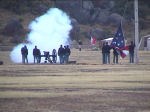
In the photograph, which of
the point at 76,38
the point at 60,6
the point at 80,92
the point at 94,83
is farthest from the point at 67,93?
the point at 60,6

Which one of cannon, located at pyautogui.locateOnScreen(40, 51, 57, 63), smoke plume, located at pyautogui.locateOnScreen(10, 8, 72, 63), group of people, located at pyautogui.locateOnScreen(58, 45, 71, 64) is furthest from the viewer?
smoke plume, located at pyautogui.locateOnScreen(10, 8, 72, 63)

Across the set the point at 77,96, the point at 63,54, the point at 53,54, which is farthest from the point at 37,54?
the point at 77,96

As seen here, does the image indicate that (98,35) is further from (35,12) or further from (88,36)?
(35,12)

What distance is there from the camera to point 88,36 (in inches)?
4811

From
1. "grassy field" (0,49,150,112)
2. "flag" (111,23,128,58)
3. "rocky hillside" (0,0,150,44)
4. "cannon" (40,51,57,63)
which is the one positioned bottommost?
"grassy field" (0,49,150,112)

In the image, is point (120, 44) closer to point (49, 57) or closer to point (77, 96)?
point (49, 57)

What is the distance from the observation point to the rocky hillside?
123 meters

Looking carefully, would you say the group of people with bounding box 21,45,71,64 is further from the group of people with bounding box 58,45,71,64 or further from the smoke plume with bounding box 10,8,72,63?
the smoke plume with bounding box 10,8,72,63

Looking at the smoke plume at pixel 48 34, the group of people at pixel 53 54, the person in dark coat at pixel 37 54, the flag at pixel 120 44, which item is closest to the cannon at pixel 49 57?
the group of people at pixel 53 54

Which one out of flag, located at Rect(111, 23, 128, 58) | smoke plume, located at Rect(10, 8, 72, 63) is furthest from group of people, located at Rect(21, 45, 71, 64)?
smoke plume, located at Rect(10, 8, 72, 63)

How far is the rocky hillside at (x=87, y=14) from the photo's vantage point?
123 metres

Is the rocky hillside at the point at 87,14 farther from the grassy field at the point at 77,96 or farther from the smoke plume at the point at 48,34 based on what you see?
the grassy field at the point at 77,96

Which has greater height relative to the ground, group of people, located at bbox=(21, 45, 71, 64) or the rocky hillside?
the rocky hillside

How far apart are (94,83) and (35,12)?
344 ft
